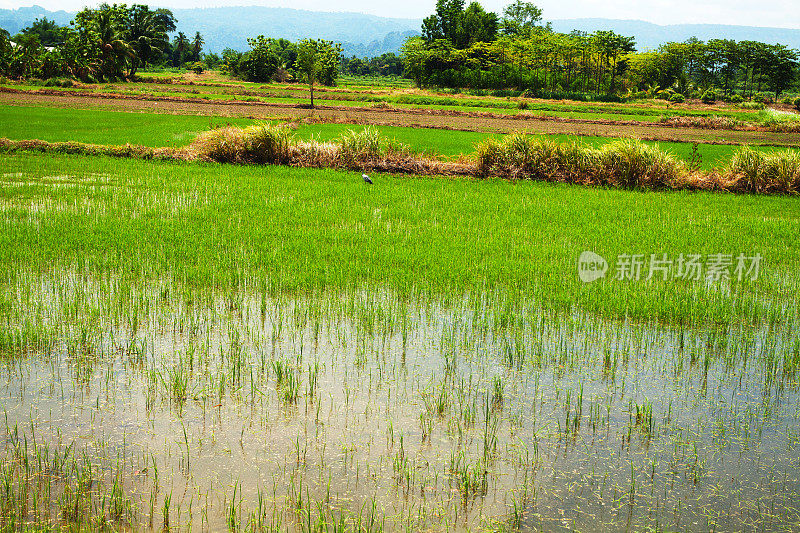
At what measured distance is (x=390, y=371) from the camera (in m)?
4.27

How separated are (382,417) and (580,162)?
9.84 meters

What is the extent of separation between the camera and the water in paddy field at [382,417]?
9.23 ft

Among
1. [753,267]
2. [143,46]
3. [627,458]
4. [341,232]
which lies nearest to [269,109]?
[341,232]

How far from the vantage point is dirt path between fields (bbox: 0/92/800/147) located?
21891 mm

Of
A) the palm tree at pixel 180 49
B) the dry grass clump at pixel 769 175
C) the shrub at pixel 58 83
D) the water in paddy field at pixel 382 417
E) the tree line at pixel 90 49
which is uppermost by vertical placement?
the palm tree at pixel 180 49

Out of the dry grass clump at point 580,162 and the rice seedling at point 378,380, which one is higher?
the dry grass clump at point 580,162

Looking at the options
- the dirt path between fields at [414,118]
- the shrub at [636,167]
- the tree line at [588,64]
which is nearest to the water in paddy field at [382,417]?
the shrub at [636,167]

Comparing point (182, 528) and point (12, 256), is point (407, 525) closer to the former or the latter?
point (182, 528)

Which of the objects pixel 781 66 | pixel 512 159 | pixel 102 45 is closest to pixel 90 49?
pixel 102 45

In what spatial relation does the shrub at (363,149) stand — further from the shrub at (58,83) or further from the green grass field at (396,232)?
the shrub at (58,83)

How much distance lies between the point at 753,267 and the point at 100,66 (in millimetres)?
43789

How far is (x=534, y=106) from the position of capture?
35.3 m

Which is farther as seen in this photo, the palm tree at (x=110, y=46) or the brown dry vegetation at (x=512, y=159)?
the palm tree at (x=110, y=46)

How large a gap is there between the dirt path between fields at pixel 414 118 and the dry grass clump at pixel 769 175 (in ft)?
27.6
